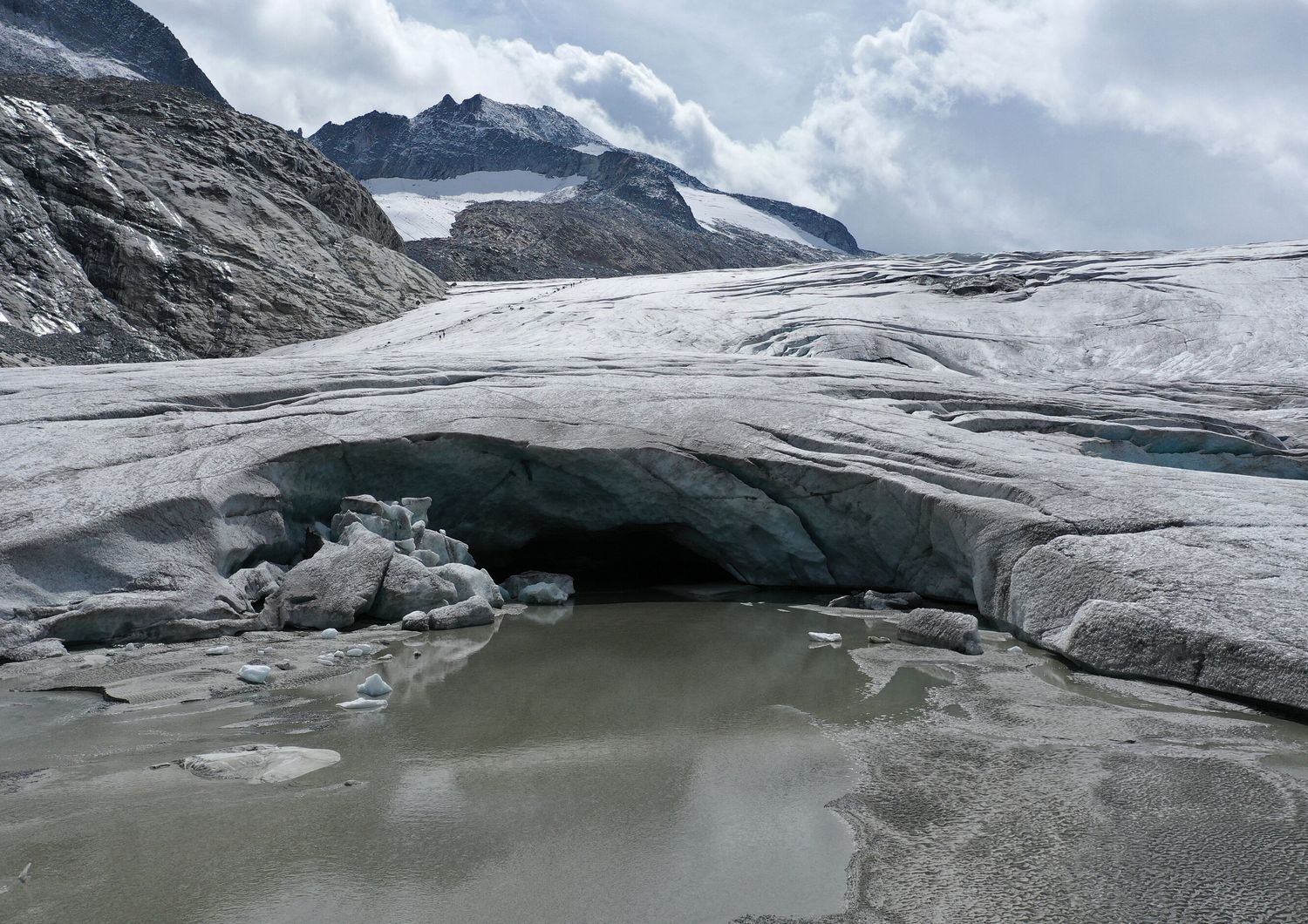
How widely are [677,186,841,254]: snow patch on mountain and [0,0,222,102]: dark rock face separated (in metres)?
44.4

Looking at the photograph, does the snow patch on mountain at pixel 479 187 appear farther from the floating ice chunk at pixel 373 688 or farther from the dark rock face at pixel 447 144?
the floating ice chunk at pixel 373 688

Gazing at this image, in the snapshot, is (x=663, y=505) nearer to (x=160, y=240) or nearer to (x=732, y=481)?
(x=732, y=481)

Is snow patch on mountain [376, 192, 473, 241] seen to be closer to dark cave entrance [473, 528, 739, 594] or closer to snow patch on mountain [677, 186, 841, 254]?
snow patch on mountain [677, 186, 841, 254]

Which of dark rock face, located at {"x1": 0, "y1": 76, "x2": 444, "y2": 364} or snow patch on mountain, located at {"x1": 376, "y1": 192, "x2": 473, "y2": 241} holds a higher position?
snow patch on mountain, located at {"x1": 376, "y1": 192, "x2": 473, "y2": 241}

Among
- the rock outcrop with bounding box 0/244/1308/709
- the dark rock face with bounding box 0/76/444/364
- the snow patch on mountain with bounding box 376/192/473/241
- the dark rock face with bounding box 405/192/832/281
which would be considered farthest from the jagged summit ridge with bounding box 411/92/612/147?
the rock outcrop with bounding box 0/244/1308/709

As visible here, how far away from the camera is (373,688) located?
551 cm

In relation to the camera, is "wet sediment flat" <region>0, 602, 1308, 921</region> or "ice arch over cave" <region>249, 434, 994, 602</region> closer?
"wet sediment flat" <region>0, 602, 1308, 921</region>

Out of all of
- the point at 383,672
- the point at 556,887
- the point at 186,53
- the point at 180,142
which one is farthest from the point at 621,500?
the point at 186,53

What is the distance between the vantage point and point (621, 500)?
10039 mm

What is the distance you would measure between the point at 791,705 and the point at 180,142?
3439 centimetres

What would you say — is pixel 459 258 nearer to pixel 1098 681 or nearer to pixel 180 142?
pixel 180 142

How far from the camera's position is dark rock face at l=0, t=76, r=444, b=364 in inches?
965

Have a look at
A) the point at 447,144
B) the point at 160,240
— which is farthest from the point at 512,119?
the point at 160,240

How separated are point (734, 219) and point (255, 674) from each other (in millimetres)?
96226
